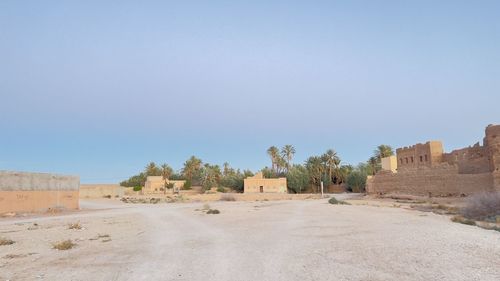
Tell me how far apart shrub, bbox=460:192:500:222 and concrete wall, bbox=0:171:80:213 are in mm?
34381

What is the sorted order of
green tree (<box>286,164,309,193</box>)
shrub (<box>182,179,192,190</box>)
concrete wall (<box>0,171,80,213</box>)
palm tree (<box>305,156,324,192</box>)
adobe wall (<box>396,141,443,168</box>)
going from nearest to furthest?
concrete wall (<box>0,171,80,213</box>), adobe wall (<box>396,141,443,168</box>), green tree (<box>286,164,309,193</box>), palm tree (<box>305,156,324,192</box>), shrub (<box>182,179,192,190</box>)

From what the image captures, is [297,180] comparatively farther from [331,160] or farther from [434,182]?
[434,182]

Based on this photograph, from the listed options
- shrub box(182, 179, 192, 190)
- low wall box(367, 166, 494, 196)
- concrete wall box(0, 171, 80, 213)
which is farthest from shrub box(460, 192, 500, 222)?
shrub box(182, 179, 192, 190)

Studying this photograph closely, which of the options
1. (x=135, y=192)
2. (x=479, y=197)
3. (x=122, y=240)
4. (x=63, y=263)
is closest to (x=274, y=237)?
(x=122, y=240)

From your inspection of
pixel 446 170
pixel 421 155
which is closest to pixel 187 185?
pixel 421 155

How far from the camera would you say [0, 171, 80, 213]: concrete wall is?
1309 inches

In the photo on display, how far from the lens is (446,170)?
1516 inches

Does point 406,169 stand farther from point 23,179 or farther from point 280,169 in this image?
point 280,169

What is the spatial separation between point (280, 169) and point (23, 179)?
72456 millimetres

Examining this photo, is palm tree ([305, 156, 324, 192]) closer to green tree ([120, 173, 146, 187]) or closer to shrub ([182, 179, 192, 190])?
shrub ([182, 179, 192, 190])

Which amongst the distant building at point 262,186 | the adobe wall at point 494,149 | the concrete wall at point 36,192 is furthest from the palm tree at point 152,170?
the adobe wall at point 494,149

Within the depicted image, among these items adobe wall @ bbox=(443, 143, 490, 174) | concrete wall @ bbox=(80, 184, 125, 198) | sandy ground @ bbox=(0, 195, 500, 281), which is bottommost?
sandy ground @ bbox=(0, 195, 500, 281)

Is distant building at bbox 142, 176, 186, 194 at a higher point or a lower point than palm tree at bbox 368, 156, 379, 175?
lower

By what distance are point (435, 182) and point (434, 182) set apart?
0.16 metres
